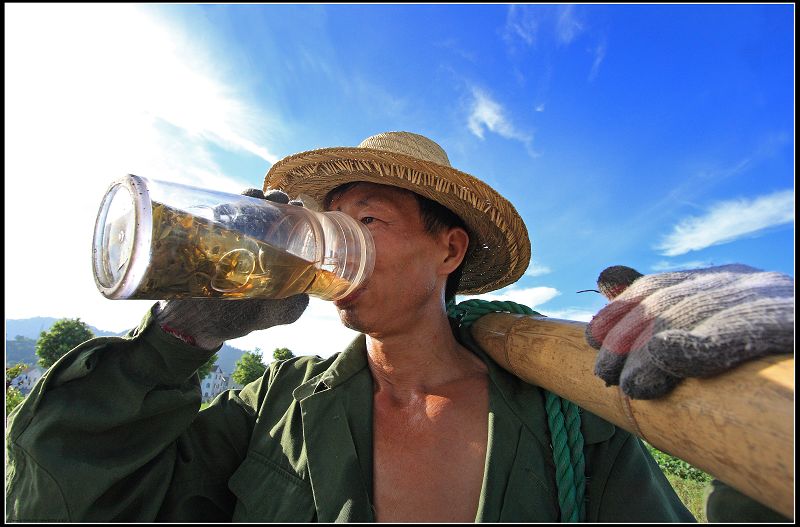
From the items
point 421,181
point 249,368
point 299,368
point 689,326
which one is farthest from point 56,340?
point 689,326

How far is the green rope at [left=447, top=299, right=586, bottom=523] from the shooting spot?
184 cm

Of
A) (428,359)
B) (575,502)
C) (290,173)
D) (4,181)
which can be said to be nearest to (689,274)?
(575,502)

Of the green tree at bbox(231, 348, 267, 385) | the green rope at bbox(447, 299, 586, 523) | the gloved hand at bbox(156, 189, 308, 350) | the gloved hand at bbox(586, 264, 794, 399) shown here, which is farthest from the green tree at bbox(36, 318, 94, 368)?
the gloved hand at bbox(586, 264, 794, 399)

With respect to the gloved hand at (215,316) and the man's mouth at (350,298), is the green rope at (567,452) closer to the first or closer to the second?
the man's mouth at (350,298)

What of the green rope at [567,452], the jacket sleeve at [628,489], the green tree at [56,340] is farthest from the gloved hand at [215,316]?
the green tree at [56,340]

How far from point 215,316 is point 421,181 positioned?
1.25m

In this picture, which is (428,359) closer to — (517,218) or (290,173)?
(517,218)

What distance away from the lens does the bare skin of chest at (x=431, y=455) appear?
1975 millimetres

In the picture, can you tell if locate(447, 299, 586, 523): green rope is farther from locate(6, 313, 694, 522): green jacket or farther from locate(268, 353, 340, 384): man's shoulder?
locate(268, 353, 340, 384): man's shoulder

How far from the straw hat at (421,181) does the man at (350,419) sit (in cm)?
1

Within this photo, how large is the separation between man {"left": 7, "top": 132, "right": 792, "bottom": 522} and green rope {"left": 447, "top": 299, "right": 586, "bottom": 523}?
6cm

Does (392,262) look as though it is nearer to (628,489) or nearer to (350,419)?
(350,419)

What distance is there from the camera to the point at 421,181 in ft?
7.96

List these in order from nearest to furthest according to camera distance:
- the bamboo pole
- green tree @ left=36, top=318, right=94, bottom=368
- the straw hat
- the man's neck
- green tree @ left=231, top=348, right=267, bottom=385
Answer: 1. the bamboo pole
2. the straw hat
3. the man's neck
4. green tree @ left=36, top=318, right=94, bottom=368
5. green tree @ left=231, top=348, right=267, bottom=385
